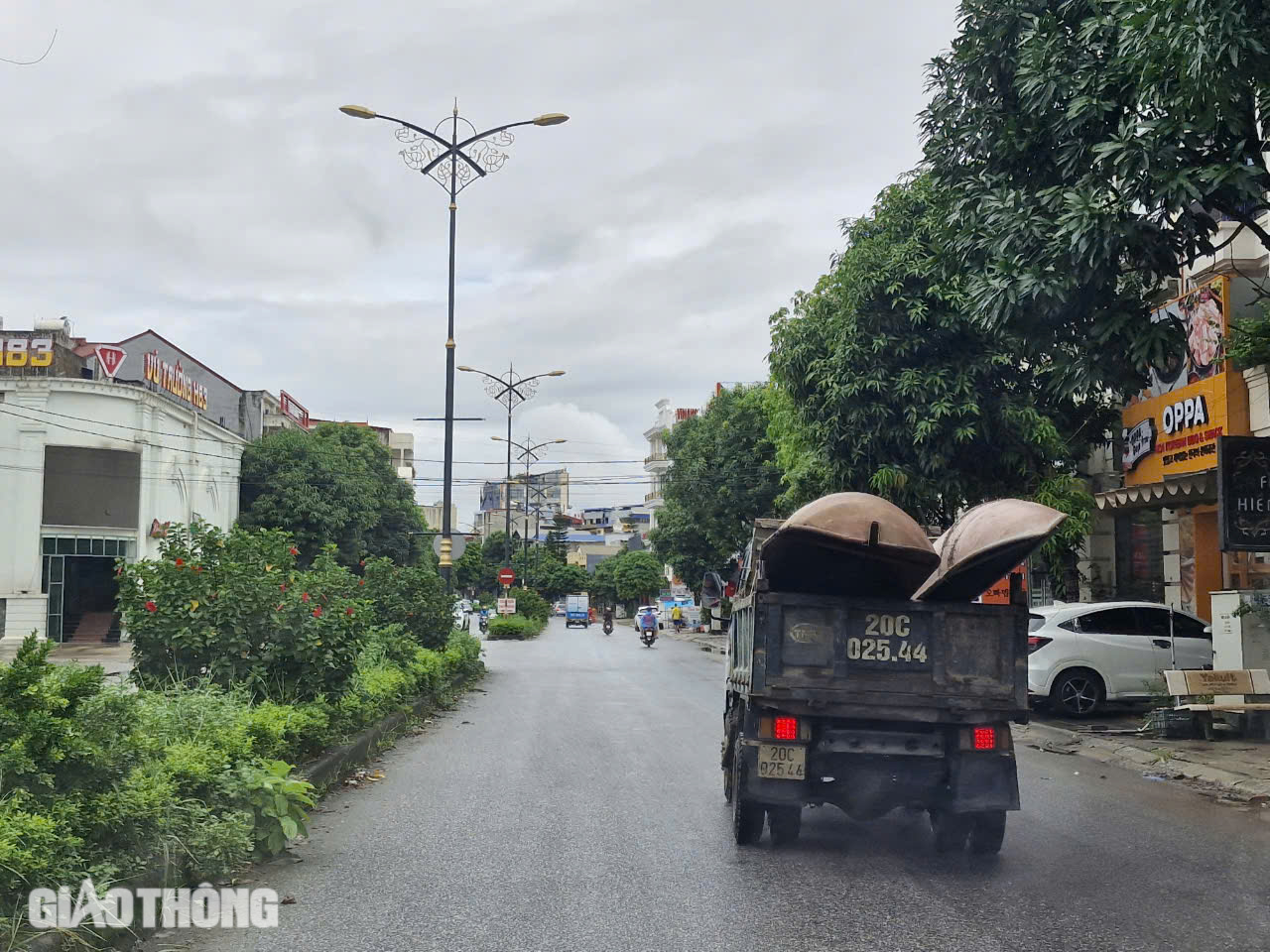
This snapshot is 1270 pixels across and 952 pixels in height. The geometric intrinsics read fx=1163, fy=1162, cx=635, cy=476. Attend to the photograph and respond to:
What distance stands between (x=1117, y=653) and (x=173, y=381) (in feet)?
128

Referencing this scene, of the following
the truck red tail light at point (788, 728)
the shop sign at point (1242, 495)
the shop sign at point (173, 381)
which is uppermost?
the shop sign at point (173, 381)

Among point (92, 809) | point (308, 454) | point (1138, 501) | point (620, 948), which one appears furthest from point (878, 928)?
point (308, 454)

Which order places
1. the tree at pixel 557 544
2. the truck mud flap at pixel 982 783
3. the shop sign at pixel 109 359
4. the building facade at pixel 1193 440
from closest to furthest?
1. the truck mud flap at pixel 982 783
2. the building facade at pixel 1193 440
3. the shop sign at pixel 109 359
4. the tree at pixel 557 544

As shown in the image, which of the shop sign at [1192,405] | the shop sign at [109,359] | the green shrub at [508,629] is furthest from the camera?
the green shrub at [508,629]

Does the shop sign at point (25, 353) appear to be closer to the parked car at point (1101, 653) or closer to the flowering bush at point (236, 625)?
the flowering bush at point (236, 625)

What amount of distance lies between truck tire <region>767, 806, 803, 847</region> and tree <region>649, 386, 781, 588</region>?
35545mm

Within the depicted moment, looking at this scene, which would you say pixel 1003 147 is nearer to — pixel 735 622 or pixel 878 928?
pixel 735 622

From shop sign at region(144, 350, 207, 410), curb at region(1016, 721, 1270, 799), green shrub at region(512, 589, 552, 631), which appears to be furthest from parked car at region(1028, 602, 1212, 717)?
green shrub at region(512, 589, 552, 631)

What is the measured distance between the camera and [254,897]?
20.1ft

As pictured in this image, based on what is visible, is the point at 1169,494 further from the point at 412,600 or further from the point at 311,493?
the point at 311,493

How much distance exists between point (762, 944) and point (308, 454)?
156ft

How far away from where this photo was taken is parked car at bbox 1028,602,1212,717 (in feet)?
51.8

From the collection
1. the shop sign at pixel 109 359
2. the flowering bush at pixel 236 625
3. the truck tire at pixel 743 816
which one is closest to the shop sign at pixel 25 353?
the shop sign at pixel 109 359

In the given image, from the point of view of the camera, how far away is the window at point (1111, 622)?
→ 16.2 metres
